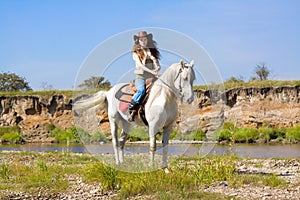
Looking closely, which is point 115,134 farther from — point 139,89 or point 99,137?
point 139,89

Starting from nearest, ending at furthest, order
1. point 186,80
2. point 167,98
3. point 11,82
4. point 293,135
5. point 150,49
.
→ point 186,80, point 167,98, point 150,49, point 293,135, point 11,82

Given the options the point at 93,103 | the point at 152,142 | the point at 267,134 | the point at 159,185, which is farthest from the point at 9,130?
the point at 159,185

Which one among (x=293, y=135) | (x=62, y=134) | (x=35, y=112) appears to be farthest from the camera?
(x=35, y=112)

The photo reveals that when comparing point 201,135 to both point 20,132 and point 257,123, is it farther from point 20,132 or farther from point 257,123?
point 20,132

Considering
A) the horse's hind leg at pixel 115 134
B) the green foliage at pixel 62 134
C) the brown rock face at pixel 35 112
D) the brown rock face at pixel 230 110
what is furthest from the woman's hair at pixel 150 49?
the brown rock face at pixel 35 112

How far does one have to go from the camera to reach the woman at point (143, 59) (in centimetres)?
951

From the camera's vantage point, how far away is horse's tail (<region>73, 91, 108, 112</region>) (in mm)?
11281

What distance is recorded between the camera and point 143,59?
9.50m

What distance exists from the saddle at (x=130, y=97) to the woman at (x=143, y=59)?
8 centimetres

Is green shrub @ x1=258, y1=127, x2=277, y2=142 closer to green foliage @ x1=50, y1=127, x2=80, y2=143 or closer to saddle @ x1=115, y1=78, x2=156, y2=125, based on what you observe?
green foliage @ x1=50, y1=127, x2=80, y2=143

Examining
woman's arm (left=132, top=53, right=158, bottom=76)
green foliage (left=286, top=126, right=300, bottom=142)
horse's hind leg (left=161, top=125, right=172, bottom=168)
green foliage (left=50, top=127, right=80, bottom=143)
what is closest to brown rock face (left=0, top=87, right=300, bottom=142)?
green foliage (left=50, top=127, right=80, bottom=143)

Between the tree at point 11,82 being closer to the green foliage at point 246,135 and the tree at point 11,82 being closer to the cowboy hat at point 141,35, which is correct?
the green foliage at point 246,135

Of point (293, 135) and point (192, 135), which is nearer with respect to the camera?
point (192, 135)

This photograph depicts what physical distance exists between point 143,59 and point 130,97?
A: 1030mm
